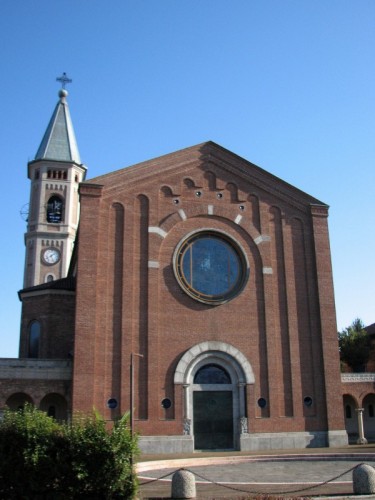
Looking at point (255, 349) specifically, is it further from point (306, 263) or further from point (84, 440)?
point (84, 440)

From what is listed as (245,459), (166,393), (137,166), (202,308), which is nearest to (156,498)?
(245,459)

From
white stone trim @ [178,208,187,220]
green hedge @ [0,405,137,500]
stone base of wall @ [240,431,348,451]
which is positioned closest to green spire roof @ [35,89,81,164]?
white stone trim @ [178,208,187,220]

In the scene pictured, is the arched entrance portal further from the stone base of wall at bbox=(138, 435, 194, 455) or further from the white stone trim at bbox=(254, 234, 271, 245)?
the white stone trim at bbox=(254, 234, 271, 245)

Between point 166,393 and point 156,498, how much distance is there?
14.6 metres

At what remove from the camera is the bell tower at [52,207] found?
5956 cm

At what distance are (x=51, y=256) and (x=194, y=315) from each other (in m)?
33.3

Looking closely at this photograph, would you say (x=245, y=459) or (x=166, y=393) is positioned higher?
(x=166, y=393)

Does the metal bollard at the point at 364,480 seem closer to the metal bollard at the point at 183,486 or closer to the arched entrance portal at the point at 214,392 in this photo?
the metal bollard at the point at 183,486

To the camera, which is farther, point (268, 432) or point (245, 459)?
point (268, 432)

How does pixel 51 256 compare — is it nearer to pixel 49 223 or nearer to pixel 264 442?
pixel 49 223

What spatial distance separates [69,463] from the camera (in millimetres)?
12484

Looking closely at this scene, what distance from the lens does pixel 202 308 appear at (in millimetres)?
30422

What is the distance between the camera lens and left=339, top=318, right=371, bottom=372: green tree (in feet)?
148

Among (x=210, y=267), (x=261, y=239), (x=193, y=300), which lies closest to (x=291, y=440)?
(x=193, y=300)
